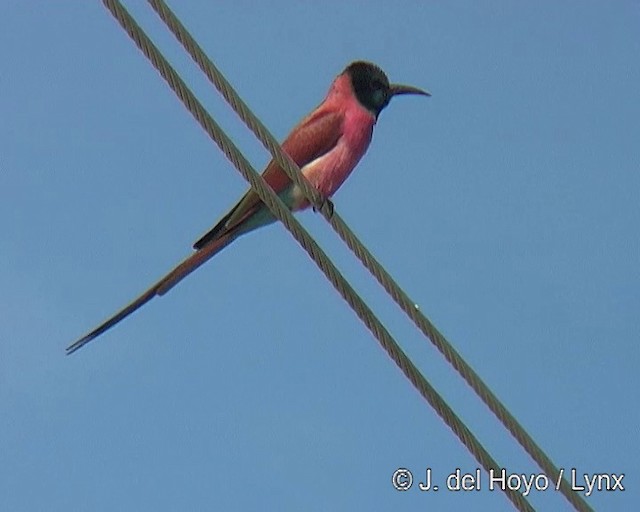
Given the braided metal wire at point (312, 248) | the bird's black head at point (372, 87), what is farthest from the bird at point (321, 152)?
the braided metal wire at point (312, 248)

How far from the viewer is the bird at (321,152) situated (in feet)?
15.4

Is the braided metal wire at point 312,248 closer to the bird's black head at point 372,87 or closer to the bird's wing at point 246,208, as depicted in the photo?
the bird's wing at point 246,208

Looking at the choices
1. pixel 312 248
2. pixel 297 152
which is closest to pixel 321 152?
pixel 297 152

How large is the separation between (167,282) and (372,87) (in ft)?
4.97

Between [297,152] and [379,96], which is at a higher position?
[379,96]

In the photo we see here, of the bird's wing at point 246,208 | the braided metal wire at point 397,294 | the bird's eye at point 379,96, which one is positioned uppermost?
the bird's eye at point 379,96

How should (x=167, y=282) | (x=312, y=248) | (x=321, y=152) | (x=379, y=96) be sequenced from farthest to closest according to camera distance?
1. (x=379, y=96)
2. (x=321, y=152)
3. (x=167, y=282)
4. (x=312, y=248)

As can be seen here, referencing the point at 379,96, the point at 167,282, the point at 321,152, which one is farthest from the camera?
the point at 379,96

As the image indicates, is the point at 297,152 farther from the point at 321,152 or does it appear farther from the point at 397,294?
the point at 397,294

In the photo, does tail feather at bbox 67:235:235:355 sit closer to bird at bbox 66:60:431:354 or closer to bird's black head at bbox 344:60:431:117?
bird at bbox 66:60:431:354

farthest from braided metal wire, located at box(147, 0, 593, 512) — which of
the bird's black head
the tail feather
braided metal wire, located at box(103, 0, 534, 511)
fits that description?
the bird's black head

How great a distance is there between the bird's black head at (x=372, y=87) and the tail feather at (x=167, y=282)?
39.7 inches

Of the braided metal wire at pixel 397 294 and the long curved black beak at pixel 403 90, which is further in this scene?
the long curved black beak at pixel 403 90

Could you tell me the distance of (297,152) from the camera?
523cm
